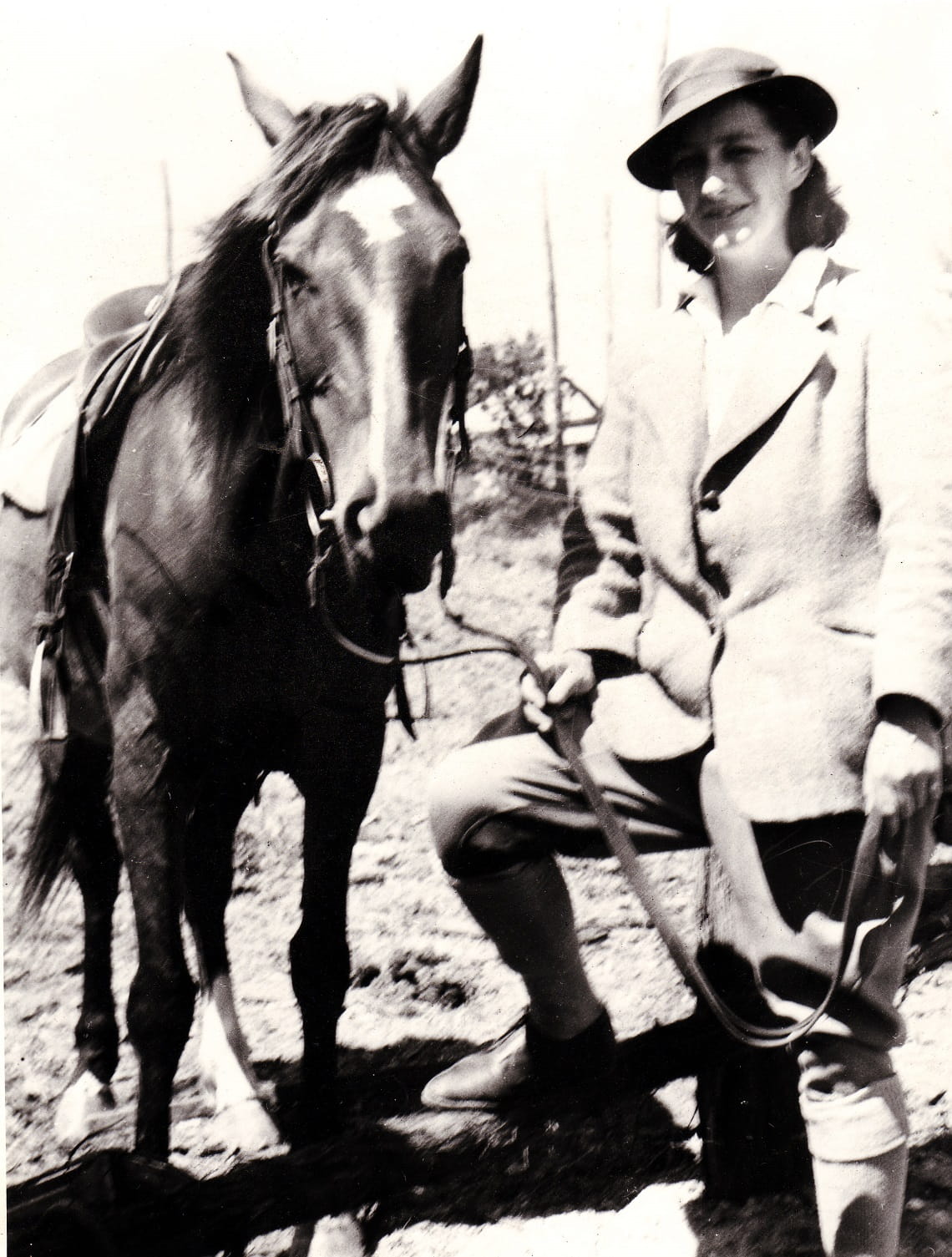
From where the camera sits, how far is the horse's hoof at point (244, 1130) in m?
2.59

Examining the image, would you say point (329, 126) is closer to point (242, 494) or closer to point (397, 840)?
point (242, 494)

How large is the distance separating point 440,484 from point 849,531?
2.62ft

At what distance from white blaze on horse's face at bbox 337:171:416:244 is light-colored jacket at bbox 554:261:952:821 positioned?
634 mm

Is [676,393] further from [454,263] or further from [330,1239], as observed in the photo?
[330,1239]

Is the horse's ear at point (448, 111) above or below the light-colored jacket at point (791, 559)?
above

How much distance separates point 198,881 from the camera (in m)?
2.61

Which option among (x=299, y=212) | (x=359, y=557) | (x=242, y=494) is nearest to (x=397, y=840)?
(x=359, y=557)

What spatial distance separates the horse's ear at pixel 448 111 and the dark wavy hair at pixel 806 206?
526 mm

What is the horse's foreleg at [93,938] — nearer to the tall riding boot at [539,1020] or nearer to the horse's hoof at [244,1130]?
the horse's hoof at [244,1130]

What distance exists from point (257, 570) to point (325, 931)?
2.47 ft

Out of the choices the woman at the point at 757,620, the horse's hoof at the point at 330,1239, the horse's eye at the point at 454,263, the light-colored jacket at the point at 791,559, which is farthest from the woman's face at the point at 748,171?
the horse's hoof at the point at 330,1239

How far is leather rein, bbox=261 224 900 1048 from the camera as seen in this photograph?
7.88 feet

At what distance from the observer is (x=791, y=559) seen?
2.48m

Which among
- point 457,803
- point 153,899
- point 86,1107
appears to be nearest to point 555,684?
point 457,803
